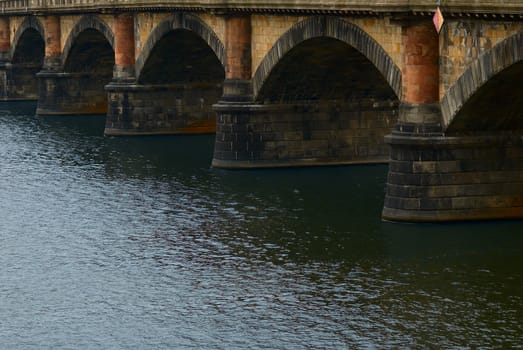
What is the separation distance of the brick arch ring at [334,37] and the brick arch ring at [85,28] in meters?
24.8

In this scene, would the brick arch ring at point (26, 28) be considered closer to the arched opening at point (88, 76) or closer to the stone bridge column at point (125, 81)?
the arched opening at point (88, 76)

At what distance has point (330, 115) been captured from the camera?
62.8 metres

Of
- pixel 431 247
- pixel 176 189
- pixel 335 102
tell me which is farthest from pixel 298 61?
pixel 431 247

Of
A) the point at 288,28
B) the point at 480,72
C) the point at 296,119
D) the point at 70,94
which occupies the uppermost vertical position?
the point at 288,28

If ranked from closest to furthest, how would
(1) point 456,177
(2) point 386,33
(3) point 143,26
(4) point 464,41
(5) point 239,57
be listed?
1. (4) point 464,41
2. (1) point 456,177
3. (2) point 386,33
4. (5) point 239,57
5. (3) point 143,26

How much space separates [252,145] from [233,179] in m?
2.81

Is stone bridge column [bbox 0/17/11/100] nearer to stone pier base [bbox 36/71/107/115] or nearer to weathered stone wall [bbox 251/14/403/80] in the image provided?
stone pier base [bbox 36/71/107/115]

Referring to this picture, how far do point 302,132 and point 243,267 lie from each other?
72.0 ft

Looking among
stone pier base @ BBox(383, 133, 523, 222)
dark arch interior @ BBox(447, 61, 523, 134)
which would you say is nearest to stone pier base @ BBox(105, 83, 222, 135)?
stone pier base @ BBox(383, 133, 523, 222)

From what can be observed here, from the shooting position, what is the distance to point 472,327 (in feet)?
112

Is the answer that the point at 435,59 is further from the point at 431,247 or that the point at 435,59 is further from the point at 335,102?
the point at 335,102

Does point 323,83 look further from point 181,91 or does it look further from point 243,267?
point 243,267

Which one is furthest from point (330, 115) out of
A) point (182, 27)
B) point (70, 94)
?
point (70, 94)

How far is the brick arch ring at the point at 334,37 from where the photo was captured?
4912 centimetres
